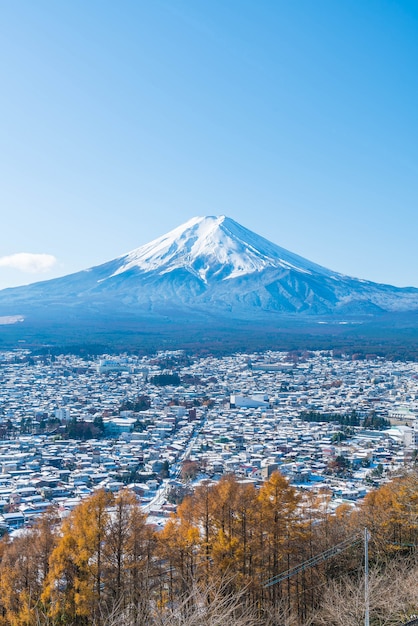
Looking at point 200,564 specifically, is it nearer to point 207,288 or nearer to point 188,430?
point 188,430

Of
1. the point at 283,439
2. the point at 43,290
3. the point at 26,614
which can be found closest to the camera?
the point at 26,614

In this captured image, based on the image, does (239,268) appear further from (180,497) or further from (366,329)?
(180,497)

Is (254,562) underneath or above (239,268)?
underneath

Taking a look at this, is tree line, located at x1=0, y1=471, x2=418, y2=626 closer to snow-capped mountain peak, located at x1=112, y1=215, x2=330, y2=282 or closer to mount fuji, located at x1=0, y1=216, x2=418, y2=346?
mount fuji, located at x1=0, y1=216, x2=418, y2=346

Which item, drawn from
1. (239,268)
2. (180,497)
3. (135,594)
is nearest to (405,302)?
(239,268)

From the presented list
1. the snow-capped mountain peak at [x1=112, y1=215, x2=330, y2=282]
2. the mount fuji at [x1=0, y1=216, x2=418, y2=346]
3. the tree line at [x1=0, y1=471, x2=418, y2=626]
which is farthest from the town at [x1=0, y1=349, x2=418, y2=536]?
the snow-capped mountain peak at [x1=112, y1=215, x2=330, y2=282]

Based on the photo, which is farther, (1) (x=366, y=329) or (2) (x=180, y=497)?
(1) (x=366, y=329)

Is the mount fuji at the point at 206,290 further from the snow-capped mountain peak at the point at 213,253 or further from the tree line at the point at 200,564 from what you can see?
the tree line at the point at 200,564

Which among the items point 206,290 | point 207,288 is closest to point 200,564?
point 206,290
